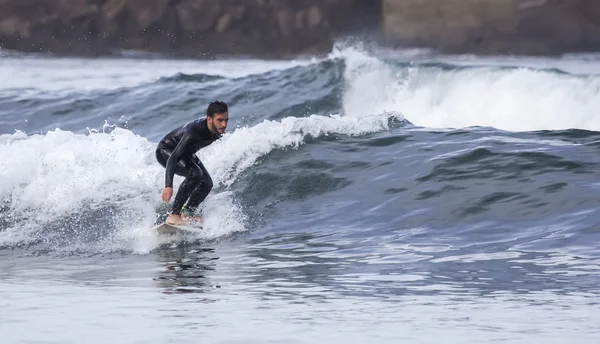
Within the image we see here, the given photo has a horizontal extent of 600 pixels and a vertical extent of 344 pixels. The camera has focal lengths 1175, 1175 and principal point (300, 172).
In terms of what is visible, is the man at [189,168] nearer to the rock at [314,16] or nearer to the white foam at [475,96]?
the white foam at [475,96]

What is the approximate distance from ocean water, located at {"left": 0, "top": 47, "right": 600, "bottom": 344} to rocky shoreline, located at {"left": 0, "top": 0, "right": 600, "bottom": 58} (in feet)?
116

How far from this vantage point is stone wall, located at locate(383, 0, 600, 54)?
55.2m

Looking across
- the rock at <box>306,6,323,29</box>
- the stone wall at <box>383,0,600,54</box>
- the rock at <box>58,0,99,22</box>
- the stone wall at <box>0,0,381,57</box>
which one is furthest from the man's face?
the rock at <box>58,0,99,22</box>

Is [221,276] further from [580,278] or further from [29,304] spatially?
[580,278]

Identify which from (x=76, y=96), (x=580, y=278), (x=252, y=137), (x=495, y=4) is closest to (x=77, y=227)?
(x=252, y=137)

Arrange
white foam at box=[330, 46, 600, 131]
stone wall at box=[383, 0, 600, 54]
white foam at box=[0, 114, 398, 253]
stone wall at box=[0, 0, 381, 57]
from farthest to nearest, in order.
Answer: stone wall at box=[0, 0, 381, 57], stone wall at box=[383, 0, 600, 54], white foam at box=[330, 46, 600, 131], white foam at box=[0, 114, 398, 253]

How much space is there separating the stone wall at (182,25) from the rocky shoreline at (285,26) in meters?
0.05

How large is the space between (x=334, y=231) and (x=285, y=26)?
48.2 m

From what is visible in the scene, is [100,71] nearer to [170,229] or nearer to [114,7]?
[114,7]

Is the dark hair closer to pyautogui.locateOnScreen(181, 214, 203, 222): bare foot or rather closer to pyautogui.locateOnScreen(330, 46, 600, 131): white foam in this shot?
pyautogui.locateOnScreen(181, 214, 203, 222): bare foot

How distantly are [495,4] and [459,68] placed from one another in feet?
Answer: 118

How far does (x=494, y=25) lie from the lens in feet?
184

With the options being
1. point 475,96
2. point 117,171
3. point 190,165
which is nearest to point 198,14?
point 475,96

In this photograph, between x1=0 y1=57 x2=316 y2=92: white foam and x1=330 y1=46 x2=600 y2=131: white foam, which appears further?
x1=0 y1=57 x2=316 y2=92: white foam
